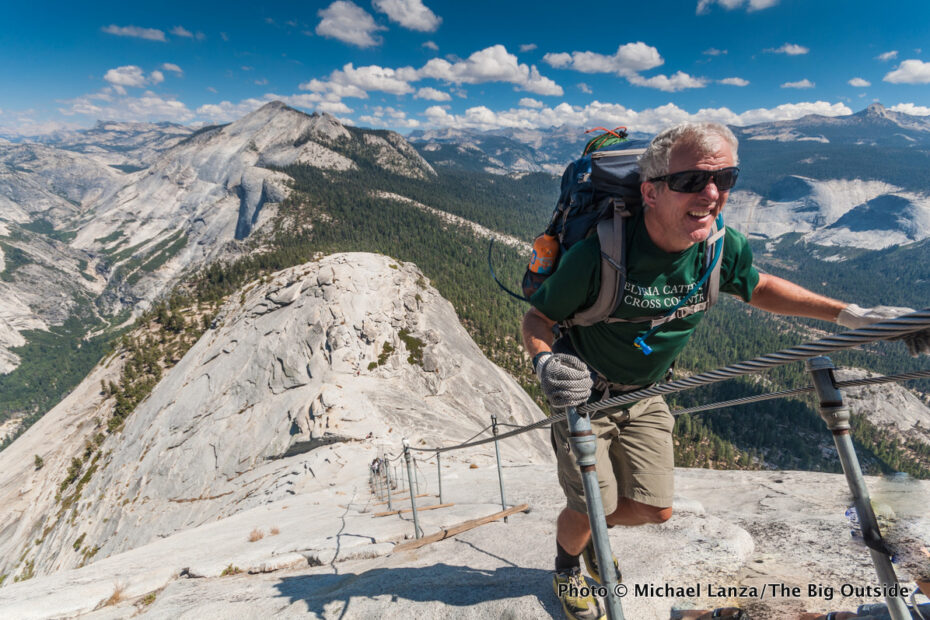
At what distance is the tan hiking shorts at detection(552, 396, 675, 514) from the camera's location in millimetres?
4359

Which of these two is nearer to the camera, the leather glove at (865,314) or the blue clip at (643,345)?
the leather glove at (865,314)

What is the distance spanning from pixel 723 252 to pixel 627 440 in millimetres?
2151

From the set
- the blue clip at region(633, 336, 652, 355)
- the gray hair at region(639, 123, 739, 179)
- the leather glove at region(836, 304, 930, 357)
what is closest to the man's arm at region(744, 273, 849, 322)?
the leather glove at region(836, 304, 930, 357)

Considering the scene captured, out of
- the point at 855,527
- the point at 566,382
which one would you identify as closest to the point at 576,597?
the point at 855,527

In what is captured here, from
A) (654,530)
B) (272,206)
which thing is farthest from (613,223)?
(272,206)

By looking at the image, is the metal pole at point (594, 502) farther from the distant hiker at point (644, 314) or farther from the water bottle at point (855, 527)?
the water bottle at point (855, 527)

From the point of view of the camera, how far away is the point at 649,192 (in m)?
3.72

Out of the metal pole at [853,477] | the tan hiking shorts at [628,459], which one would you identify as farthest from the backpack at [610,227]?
the metal pole at [853,477]

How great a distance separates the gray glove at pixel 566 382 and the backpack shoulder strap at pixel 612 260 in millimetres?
758

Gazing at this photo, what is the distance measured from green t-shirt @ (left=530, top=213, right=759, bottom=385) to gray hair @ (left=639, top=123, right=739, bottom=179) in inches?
17.7

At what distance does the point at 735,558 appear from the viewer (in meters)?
5.40

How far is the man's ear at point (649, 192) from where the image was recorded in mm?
3691

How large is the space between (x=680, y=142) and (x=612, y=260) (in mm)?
1145

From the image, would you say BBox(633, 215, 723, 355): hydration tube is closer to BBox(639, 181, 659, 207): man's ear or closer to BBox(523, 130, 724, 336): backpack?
BBox(523, 130, 724, 336): backpack
